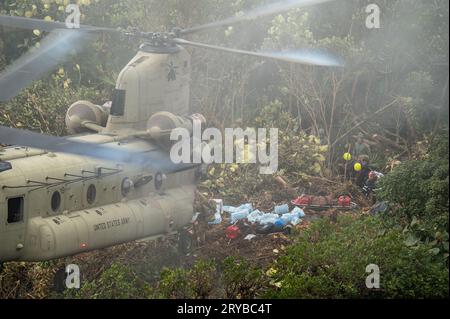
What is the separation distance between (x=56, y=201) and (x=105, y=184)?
897 mm

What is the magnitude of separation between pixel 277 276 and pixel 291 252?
0.35m

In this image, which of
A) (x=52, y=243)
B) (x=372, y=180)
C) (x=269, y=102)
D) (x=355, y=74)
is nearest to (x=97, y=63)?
(x=269, y=102)

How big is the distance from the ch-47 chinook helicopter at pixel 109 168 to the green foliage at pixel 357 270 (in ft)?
7.56

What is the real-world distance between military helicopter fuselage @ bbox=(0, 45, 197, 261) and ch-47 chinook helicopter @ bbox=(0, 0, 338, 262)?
0.5 inches

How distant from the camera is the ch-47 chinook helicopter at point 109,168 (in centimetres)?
1120

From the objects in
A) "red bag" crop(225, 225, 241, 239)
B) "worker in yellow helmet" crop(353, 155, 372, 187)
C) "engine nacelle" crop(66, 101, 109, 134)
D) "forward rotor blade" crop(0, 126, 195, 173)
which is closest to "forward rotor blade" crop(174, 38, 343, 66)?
"engine nacelle" crop(66, 101, 109, 134)

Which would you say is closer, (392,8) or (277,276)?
(277,276)

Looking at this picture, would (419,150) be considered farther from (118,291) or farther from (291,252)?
(118,291)

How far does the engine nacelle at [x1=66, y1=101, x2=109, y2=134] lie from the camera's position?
45.1 feet

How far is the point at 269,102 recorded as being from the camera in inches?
706

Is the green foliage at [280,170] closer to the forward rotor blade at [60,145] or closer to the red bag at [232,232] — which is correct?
the red bag at [232,232]

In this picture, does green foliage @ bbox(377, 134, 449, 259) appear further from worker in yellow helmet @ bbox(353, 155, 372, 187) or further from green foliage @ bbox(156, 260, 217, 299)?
green foliage @ bbox(156, 260, 217, 299)

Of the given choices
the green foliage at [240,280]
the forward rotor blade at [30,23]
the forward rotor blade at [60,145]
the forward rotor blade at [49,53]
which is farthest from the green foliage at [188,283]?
the forward rotor blade at [49,53]
